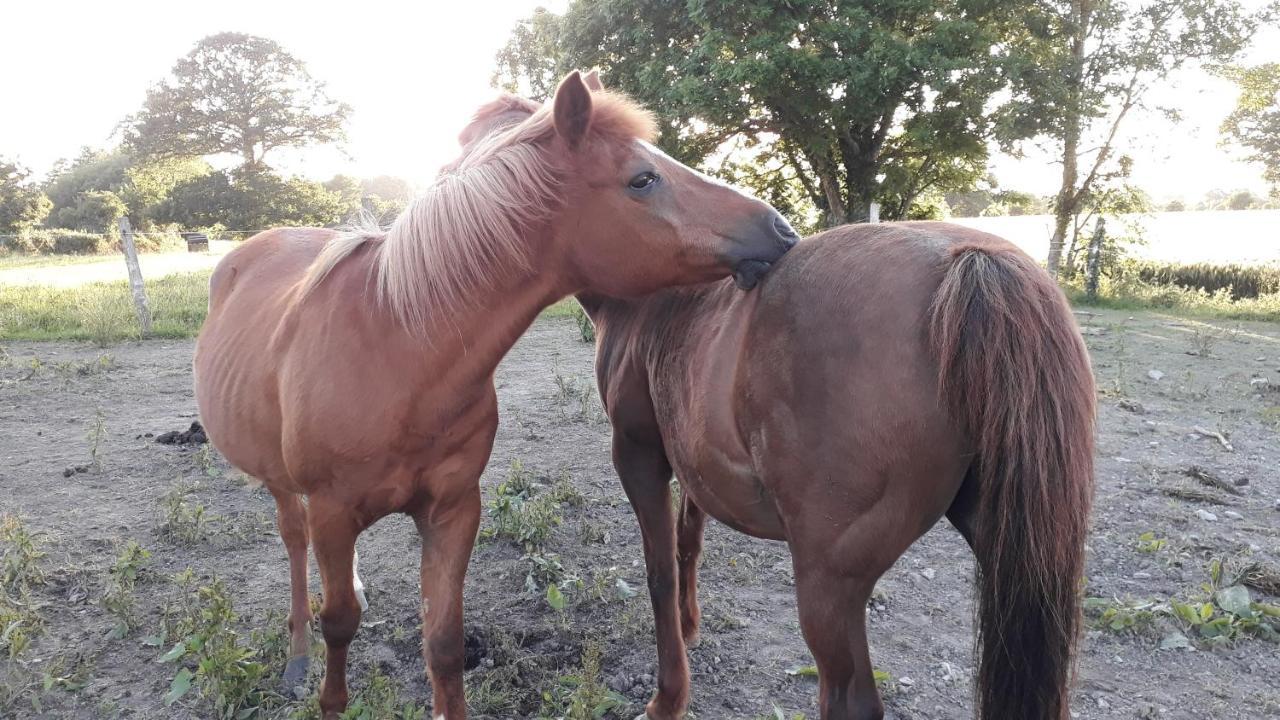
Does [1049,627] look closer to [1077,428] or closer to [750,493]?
[1077,428]

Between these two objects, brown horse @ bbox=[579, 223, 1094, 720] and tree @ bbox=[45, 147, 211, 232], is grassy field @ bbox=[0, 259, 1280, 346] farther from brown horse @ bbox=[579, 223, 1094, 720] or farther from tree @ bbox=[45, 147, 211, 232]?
tree @ bbox=[45, 147, 211, 232]

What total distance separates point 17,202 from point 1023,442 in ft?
155

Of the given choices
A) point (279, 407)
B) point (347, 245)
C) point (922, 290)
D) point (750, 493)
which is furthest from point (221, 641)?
point (922, 290)

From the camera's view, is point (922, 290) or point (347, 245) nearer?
point (922, 290)

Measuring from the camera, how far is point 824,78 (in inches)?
509

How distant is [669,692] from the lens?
243cm

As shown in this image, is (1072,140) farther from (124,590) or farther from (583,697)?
(124,590)

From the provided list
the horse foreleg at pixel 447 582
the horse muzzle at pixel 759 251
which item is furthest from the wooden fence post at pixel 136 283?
the horse muzzle at pixel 759 251

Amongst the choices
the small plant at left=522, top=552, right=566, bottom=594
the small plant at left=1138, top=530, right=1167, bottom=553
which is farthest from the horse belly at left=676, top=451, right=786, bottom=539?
the small plant at left=1138, top=530, right=1167, bottom=553

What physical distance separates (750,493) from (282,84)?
40508 millimetres

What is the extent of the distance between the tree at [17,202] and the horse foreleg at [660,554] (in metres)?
42.8

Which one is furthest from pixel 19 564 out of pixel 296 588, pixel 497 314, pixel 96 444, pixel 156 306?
pixel 156 306

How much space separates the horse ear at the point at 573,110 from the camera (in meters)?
1.70

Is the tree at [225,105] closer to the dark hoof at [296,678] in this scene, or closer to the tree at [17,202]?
the tree at [17,202]
